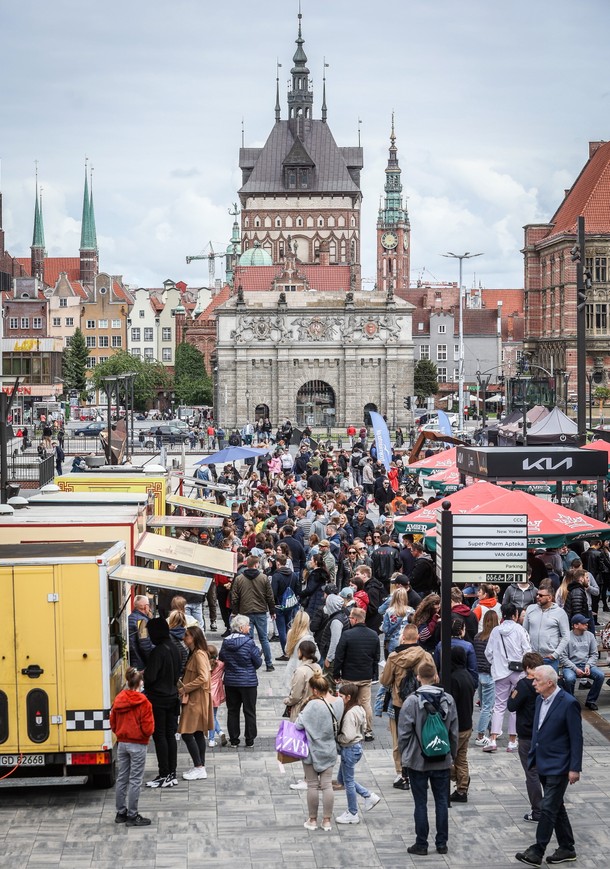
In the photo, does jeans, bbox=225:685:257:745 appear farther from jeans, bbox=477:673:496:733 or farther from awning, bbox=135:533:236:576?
jeans, bbox=477:673:496:733

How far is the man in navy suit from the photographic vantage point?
9.41 meters

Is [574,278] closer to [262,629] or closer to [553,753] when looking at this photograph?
[262,629]

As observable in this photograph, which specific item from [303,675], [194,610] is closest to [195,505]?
[194,610]

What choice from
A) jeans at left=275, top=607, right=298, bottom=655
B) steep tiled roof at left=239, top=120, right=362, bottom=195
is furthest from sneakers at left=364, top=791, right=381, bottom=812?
steep tiled roof at left=239, top=120, right=362, bottom=195

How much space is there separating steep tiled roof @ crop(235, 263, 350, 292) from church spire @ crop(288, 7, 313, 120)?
26.5 m

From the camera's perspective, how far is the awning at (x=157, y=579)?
37.0 feet

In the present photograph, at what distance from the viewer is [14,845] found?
9844mm

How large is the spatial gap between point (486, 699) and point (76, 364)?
4240 inches

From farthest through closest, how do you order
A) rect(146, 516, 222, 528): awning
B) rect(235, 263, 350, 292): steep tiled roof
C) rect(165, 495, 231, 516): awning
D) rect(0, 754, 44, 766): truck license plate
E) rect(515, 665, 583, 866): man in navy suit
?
rect(235, 263, 350, 292): steep tiled roof
rect(165, 495, 231, 516): awning
rect(146, 516, 222, 528): awning
rect(0, 754, 44, 766): truck license plate
rect(515, 665, 583, 866): man in navy suit

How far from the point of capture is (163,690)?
11.4 m

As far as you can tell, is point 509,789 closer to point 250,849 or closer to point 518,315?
point 250,849

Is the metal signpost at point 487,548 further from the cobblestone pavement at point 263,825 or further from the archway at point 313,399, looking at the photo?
the archway at point 313,399

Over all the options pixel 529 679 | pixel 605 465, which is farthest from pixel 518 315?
pixel 529 679

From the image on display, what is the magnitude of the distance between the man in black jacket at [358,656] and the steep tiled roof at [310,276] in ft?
312
